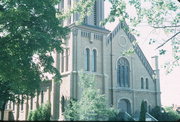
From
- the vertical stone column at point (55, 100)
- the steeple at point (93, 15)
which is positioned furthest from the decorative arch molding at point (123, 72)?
the vertical stone column at point (55, 100)

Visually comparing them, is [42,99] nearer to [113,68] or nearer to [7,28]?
[113,68]

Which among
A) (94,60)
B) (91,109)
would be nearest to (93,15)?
(94,60)

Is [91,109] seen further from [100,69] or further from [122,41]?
[122,41]

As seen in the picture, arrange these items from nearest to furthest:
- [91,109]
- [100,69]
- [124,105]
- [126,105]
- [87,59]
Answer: [91,109], [87,59], [100,69], [124,105], [126,105]

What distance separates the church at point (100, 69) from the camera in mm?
32250

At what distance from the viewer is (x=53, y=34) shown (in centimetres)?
2161

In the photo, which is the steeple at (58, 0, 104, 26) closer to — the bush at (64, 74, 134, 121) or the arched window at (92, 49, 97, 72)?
the arched window at (92, 49, 97, 72)

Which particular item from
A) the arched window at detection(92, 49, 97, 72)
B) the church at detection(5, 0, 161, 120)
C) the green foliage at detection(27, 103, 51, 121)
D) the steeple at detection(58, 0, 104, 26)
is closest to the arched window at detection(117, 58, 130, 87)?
the church at detection(5, 0, 161, 120)

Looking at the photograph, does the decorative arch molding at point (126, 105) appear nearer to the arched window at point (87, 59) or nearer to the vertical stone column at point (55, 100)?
the arched window at point (87, 59)

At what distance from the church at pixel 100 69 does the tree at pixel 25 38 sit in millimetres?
10196

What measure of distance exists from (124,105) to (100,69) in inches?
254

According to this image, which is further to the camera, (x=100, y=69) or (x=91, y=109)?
(x=100, y=69)

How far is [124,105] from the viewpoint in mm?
37125

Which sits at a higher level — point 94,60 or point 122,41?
point 122,41
